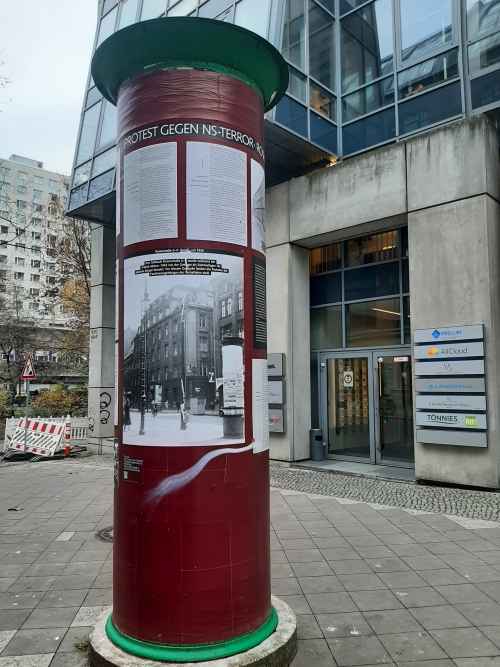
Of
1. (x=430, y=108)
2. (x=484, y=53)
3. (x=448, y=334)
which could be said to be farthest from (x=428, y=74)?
(x=448, y=334)

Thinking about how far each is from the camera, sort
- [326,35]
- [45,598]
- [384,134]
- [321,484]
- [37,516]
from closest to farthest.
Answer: [45,598], [37,516], [321,484], [384,134], [326,35]

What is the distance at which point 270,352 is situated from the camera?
12.1m

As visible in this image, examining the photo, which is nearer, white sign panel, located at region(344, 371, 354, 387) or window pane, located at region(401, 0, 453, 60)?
window pane, located at region(401, 0, 453, 60)

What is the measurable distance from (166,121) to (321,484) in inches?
305

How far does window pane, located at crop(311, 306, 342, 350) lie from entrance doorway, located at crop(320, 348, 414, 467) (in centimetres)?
30

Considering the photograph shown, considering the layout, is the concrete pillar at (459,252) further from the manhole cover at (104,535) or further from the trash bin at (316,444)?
the manhole cover at (104,535)

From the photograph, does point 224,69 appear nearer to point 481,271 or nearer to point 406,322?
point 481,271

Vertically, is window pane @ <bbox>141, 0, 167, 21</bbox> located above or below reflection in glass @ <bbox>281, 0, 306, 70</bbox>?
above

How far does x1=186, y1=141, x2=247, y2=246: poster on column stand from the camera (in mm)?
3525

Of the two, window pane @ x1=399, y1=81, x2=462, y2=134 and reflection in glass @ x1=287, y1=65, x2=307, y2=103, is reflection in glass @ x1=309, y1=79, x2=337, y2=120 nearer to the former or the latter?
reflection in glass @ x1=287, y1=65, x2=307, y2=103

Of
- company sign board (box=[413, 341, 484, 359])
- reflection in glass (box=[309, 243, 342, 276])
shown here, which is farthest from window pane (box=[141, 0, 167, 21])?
company sign board (box=[413, 341, 484, 359])

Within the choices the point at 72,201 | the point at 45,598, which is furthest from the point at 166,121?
the point at 72,201

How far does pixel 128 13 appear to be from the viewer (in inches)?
627

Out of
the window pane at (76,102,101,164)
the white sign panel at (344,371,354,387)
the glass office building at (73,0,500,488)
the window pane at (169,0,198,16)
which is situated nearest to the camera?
the glass office building at (73,0,500,488)
